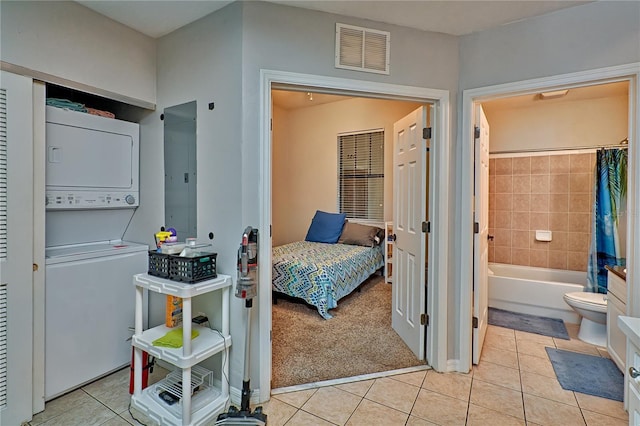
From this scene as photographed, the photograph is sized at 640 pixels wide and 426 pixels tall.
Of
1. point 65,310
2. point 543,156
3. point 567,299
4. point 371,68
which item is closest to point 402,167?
point 371,68

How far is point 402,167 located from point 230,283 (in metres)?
1.81

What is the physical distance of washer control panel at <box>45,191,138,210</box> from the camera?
6.30 feet

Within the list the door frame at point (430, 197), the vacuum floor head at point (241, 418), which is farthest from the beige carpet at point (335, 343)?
the vacuum floor head at point (241, 418)

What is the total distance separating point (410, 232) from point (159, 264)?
1.88 m

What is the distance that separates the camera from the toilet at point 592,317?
2625 mm

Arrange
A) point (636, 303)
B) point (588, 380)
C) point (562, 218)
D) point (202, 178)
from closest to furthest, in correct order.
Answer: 1. point (636, 303)
2. point (202, 178)
3. point (588, 380)
4. point (562, 218)

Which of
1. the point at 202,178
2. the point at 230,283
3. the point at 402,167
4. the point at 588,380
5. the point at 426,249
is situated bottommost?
the point at 588,380

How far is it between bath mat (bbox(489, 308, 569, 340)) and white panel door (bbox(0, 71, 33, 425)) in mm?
3759

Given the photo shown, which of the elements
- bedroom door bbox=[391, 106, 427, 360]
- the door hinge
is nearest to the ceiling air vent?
bedroom door bbox=[391, 106, 427, 360]

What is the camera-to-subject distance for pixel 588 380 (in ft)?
7.03

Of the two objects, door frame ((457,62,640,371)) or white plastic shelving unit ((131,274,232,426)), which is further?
door frame ((457,62,640,371))

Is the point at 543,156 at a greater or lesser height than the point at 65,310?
greater

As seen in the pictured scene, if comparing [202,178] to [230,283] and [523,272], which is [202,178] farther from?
[523,272]

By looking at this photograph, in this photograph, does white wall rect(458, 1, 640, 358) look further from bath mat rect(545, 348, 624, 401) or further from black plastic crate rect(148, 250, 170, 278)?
black plastic crate rect(148, 250, 170, 278)
